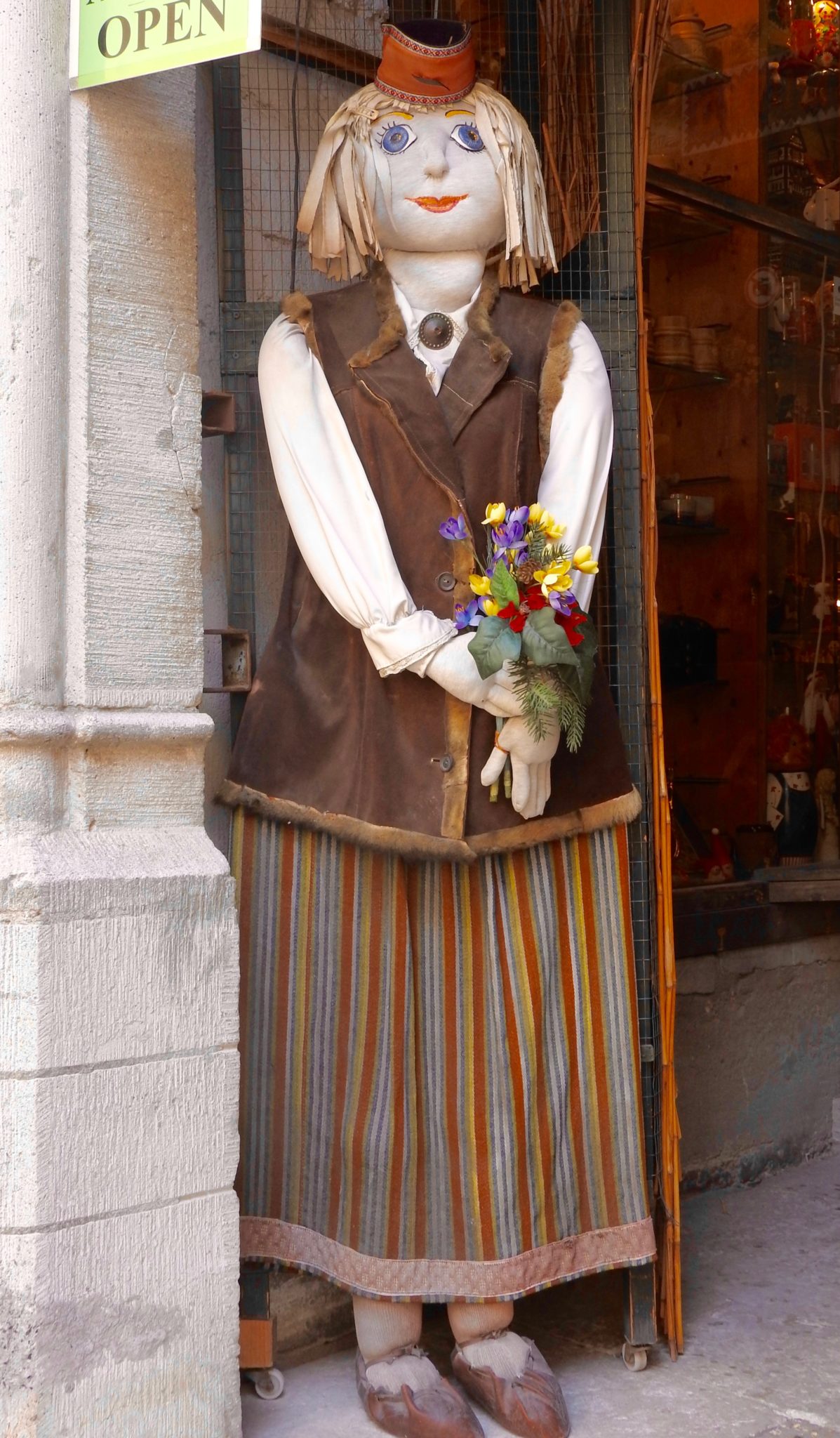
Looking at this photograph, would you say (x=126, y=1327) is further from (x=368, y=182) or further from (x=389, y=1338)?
(x=368, y=182)

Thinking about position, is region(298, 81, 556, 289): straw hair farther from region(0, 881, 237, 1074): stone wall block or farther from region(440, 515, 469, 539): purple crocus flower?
region(0, 881, 237, 1074): stone wall block

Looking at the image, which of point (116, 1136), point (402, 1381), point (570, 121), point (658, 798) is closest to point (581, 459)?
point (658, 798)

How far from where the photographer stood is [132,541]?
2494mm

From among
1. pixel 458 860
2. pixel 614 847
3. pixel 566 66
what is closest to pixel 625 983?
pixel 614 847

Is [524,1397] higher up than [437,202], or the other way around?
[437,202]

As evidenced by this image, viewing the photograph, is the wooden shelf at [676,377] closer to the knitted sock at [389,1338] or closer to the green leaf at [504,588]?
the green leaf at [504,588]

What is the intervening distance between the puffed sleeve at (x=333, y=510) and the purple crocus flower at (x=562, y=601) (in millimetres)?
181

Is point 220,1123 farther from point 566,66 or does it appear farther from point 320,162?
point 566,66

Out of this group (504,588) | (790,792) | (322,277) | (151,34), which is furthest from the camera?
(790,792)

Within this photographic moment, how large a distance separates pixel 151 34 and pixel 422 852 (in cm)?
132

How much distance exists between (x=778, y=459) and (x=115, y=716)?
3.02 metres

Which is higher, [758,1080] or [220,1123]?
[220,1123]

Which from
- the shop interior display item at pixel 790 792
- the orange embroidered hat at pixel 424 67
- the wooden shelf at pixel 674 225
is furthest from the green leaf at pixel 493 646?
the shop interior display item at pixel 790 792

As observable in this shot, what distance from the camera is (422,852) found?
2.71m
